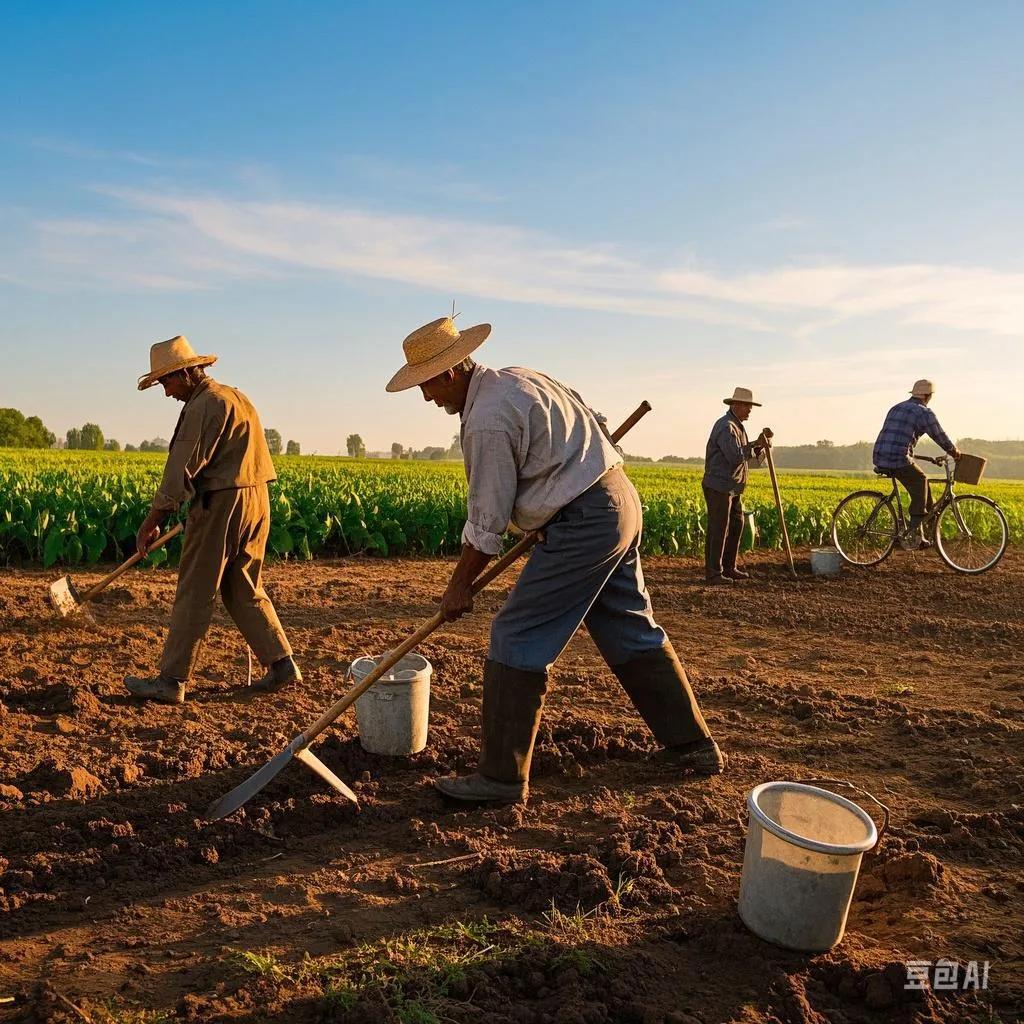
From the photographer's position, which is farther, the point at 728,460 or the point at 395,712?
the point at 728,460

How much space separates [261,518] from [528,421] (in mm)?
2561

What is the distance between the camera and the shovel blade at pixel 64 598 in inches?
253

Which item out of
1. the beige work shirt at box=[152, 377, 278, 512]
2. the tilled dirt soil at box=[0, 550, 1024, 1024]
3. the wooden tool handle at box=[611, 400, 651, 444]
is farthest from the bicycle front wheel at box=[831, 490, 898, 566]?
the beige work shirt at box=[152, 377, 278, 512]

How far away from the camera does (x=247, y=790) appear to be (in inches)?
142

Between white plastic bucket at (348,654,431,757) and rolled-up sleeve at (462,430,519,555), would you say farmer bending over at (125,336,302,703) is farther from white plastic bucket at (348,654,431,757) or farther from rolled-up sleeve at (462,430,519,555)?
rolled-up sleeve at (462,430,519,555)

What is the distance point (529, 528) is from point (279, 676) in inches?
101

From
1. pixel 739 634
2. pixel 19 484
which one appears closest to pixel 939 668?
pixel 739 634

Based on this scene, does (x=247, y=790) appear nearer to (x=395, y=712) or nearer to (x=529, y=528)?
(x=395, y=712)

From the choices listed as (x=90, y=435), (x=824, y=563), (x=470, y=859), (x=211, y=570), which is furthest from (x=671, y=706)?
(x=90, y=435)

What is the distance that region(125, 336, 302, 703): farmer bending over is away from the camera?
5.07m

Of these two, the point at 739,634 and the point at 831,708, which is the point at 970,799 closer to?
the point at 831,708

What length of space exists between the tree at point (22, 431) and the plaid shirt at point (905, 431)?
7940cm

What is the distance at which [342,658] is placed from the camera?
649 cm

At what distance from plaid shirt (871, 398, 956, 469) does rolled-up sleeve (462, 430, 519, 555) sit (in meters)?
8.78
